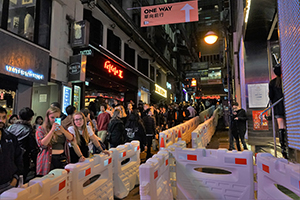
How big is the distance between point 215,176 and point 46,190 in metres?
2.58

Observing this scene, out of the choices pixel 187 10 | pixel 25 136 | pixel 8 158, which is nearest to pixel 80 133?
pixel 25 136

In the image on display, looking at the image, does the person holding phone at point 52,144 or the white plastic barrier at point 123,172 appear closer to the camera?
the person holding phone at point 52,144

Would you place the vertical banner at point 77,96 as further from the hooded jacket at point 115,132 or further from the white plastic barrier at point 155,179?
the white plastic barrier at point 155,179

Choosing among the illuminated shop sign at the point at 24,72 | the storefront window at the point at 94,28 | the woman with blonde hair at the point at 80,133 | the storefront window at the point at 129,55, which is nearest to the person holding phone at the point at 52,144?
the woman with blonde hair at the point at 80,133

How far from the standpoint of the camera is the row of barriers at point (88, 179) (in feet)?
6.75

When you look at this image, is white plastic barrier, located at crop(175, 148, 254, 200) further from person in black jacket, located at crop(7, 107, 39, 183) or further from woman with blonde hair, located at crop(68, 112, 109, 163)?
person in black jacket, located at crop(7, 107, 39, 183)

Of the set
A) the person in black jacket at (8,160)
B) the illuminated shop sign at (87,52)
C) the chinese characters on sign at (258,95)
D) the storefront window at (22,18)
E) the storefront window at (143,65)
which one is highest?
the storefront window at (143,65)

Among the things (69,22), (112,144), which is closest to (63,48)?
(69,22)

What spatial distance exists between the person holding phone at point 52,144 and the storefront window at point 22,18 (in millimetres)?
6874

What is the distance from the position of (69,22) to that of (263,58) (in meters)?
9.62

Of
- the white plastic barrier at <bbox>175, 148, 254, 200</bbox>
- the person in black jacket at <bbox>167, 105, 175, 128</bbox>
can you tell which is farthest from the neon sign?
the white plastic barrier at <bbox>175, 148, 254, 200</bbox>

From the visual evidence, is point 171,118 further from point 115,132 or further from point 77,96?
point 115,132

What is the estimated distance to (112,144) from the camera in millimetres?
5680

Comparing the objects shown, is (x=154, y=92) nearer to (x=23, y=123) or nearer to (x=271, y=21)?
(x=271, y=21)
